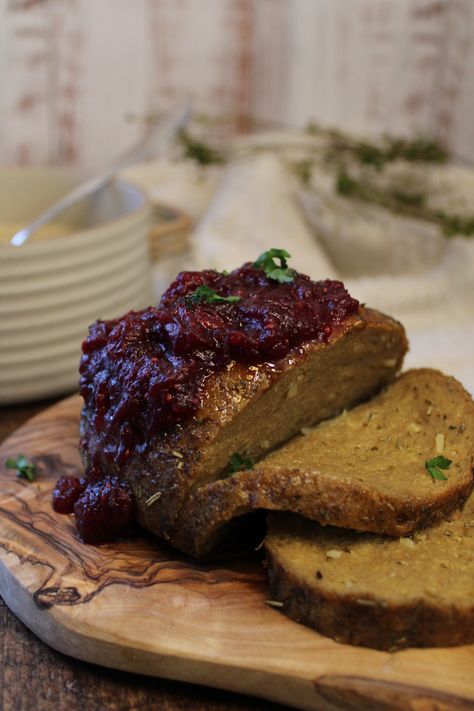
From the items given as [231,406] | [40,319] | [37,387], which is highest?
[231,406]

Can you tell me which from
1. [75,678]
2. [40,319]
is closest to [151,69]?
[40,319]

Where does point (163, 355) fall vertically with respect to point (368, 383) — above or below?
above

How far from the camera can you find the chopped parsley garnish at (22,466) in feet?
11.5

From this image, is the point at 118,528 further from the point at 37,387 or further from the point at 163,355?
the point at 37,387

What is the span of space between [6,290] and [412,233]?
9.57ft

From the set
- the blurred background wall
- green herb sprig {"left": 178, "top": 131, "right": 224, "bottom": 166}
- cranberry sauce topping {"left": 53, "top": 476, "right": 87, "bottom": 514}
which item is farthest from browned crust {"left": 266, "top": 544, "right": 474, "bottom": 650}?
the blurred background wall

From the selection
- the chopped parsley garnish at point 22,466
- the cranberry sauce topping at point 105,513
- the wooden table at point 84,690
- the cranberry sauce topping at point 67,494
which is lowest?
the wooden table at point 84,690

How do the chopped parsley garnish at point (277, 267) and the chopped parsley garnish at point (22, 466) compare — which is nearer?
the chopped parsley garnish at point (277, 267)

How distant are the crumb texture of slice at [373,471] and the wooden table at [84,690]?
1.62 ft

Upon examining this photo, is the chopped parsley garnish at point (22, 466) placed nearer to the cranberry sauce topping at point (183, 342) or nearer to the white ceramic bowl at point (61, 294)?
the cranberry sauce topping at point (183, 342)

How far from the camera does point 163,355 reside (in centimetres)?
314

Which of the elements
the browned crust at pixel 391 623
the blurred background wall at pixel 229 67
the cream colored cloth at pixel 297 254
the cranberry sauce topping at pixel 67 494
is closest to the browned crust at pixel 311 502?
the browned crust at pixel 391 623

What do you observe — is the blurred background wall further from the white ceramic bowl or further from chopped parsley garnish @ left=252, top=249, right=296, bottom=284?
chopped parsley garnish @ left=252, top=249, right=296, bottom=284

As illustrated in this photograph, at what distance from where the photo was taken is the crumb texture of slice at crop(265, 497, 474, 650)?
2.52m
